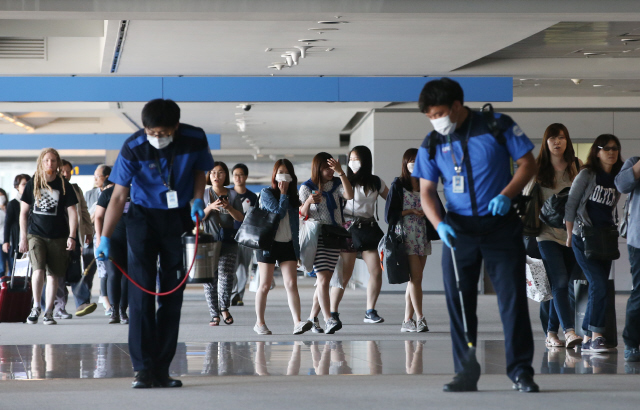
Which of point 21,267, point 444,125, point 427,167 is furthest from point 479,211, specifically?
point 21,267

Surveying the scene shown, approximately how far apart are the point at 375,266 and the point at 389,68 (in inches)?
163

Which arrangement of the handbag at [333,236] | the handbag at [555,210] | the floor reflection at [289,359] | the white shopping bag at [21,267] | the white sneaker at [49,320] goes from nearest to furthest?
the floor reflection at [289,359] → the handbag at [555,210] → the handbag at [333,236] → the white sneaker at [49,320] → the white shopping bag at [21,267]

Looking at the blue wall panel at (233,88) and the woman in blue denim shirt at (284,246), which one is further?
the blue wall panel at (233,88)

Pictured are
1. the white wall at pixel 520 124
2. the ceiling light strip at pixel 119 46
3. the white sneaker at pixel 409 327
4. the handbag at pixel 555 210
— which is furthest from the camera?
the white wall at pixel 520 124

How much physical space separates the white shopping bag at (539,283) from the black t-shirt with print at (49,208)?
462cm

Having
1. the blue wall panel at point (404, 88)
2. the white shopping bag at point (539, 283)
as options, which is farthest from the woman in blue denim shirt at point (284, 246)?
the blue wall panel at point (404, 88)

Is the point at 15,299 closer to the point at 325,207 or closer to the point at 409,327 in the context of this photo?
the point at 325,207

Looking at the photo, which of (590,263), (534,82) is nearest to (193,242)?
(590,263)

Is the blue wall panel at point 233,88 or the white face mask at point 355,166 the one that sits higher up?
the blue wall panel at point 233,88

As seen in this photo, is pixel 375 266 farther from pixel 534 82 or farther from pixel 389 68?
pixel 534 82

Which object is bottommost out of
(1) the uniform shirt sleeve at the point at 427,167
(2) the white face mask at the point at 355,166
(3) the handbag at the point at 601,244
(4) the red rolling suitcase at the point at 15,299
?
(4) the red rolling suitcase at the point at 15,299

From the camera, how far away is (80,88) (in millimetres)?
11672

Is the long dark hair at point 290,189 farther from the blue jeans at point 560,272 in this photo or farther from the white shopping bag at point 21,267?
the white shopping bag at point 21,267

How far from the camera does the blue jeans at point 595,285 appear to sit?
19.3 ft
